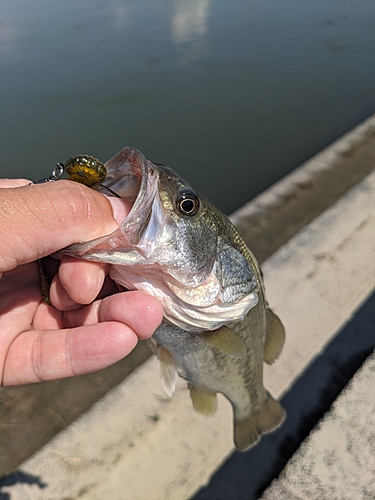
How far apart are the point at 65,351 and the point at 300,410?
2.04 m

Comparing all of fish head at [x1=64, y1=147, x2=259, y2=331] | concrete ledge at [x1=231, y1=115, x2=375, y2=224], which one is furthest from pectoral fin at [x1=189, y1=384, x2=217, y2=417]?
concrete ledge at [x1=231, y1=115, x2=375, y2=224]

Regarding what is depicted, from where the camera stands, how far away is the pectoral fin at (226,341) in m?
1.77

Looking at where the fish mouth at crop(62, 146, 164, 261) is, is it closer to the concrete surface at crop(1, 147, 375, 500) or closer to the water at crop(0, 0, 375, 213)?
the concrete surface at crop(1, 147, 375, 500)

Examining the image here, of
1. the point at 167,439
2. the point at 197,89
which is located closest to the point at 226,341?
the point at 167,439

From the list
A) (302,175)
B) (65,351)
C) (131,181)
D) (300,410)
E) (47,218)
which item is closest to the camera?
(47,218)

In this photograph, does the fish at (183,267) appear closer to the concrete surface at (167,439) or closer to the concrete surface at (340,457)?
the concrete surface at (340,457)

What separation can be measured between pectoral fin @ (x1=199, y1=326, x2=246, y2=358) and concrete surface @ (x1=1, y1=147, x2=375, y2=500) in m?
1.35

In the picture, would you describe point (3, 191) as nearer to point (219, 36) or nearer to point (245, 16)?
point (219, 36)

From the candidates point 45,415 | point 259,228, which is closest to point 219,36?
point 259,228

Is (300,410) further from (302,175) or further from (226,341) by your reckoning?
(302,175)

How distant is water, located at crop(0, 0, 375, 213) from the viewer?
7.36m

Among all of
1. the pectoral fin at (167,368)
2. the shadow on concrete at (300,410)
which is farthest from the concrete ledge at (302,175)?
the pectoral fin at (167,368)

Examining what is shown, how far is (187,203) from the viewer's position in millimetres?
1509

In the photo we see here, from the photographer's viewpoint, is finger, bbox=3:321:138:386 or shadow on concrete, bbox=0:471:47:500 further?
shadow on concrete, bbox=0:471:47:500
